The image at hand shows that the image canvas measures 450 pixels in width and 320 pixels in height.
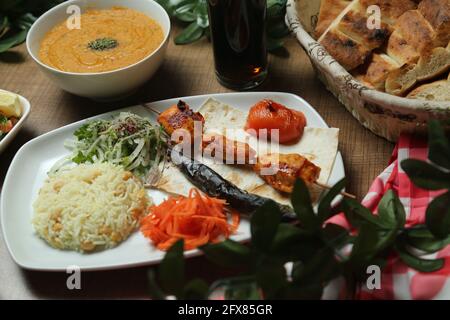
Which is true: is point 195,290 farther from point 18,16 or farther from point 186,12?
point 18,16

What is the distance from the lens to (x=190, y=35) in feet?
10.1

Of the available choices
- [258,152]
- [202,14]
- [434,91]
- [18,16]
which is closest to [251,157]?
[258,152]

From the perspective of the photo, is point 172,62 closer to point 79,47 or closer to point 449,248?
point 79,47

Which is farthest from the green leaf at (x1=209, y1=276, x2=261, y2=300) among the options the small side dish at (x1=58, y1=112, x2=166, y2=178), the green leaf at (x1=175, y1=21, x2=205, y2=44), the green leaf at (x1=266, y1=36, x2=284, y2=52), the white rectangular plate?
the green leaf at (x1=175, y1=21, x2=205, y2=44)

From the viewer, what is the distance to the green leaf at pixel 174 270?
5.03 ft

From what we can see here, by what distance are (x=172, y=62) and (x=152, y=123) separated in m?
0.56

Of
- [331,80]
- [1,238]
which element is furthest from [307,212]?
[1,238]

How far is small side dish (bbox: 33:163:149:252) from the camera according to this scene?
204 cm

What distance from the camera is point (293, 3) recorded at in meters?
2.60

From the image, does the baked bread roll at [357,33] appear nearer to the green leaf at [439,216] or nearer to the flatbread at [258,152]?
the flatbread at [258,152]

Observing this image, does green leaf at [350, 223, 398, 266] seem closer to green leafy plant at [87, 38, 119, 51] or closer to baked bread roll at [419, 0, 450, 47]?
baked bread roll at [419, 0, 450, 47]

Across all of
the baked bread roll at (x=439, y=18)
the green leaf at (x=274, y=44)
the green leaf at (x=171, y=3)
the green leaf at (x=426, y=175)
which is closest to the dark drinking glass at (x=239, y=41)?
the green leaf at (x=274, y=44)

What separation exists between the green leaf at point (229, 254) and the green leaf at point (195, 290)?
0.12 m

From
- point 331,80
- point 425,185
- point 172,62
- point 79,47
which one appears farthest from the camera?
point 172,62
